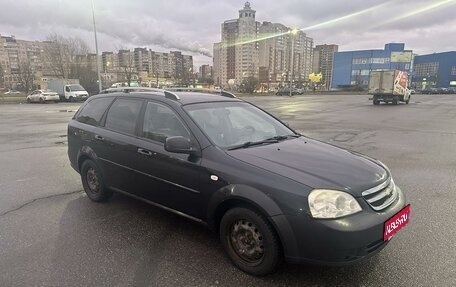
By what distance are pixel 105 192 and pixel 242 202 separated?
2.48m

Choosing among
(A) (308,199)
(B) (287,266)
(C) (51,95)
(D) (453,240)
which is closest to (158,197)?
(B) (287,266)

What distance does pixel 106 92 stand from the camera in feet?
16.5

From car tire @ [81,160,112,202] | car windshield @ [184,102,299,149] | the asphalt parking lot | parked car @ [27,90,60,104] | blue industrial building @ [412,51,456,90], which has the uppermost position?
blue industrial building @ [412,51,456,90]

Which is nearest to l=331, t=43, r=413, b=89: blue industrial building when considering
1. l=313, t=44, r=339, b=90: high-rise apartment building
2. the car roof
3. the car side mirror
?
l=313, t=44, r=339, b=90: high-rise apartment building

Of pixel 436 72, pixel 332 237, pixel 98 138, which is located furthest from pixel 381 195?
pixel 436 72

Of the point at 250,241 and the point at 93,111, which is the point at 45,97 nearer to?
the point at 93,111

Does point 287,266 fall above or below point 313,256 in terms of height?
below

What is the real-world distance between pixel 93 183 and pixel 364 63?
116m

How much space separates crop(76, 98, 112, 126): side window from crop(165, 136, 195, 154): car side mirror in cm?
192

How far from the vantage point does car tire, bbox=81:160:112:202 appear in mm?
4641

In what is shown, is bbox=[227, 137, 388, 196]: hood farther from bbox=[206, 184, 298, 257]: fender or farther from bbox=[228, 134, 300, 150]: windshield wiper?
bbox=[206, 184, 298, 257]: fender

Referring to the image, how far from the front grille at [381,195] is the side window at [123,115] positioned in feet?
8.99

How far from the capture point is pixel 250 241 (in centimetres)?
301

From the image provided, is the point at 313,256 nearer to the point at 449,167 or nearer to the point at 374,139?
the point at 449,167
